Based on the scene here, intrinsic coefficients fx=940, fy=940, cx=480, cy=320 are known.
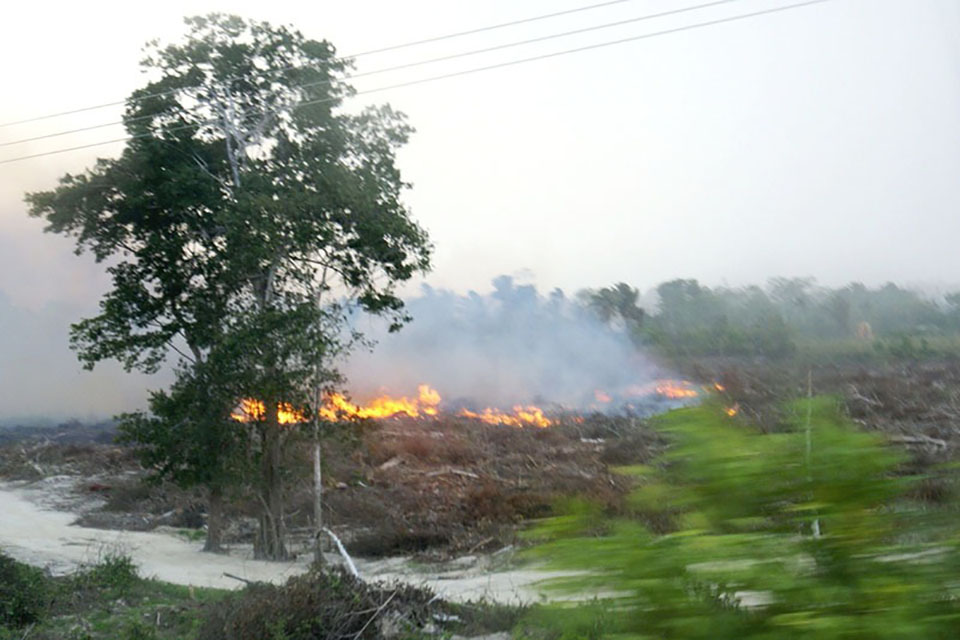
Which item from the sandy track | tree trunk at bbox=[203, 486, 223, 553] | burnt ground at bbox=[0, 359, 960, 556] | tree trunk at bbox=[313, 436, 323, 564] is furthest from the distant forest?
tree trunk at bbox=[203, 486, 223, 553]

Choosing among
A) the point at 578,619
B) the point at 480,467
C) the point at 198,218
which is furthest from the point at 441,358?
the point at 578,619

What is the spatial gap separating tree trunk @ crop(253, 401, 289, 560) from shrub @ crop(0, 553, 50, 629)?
3172 mm

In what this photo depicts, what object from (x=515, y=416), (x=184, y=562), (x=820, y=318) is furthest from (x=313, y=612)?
(x=515, y=416)

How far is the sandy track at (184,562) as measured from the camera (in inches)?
421

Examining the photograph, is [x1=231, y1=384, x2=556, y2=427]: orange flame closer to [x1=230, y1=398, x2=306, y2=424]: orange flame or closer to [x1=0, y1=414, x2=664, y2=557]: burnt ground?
[x1=230, y1=398, x2=306, y2=424]: orange flame

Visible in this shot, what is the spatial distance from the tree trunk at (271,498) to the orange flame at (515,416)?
3875 mm

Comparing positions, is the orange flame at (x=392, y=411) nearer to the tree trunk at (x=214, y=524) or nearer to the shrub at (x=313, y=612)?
the tree trunk at (x=214, y=524)

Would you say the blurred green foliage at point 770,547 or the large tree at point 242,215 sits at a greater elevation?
the large tree at point 242,215

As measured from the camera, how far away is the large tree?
11875mm

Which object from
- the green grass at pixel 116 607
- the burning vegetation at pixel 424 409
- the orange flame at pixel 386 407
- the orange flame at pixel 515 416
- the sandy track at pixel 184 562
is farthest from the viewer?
the orange flame at pixel 515 416

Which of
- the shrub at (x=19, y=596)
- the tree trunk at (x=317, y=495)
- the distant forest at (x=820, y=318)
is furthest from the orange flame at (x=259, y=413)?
the distant forest at (x=820, y=318)

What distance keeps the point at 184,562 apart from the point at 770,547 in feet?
40.1

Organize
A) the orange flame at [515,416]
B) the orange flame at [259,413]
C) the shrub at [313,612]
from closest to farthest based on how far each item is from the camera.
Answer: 1. the shrub at [313,612]
2. the orange flame at [259,413]
3. the orange flame at [515,416]

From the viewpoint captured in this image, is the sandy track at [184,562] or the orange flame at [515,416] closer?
the sandy track at [184,562]
